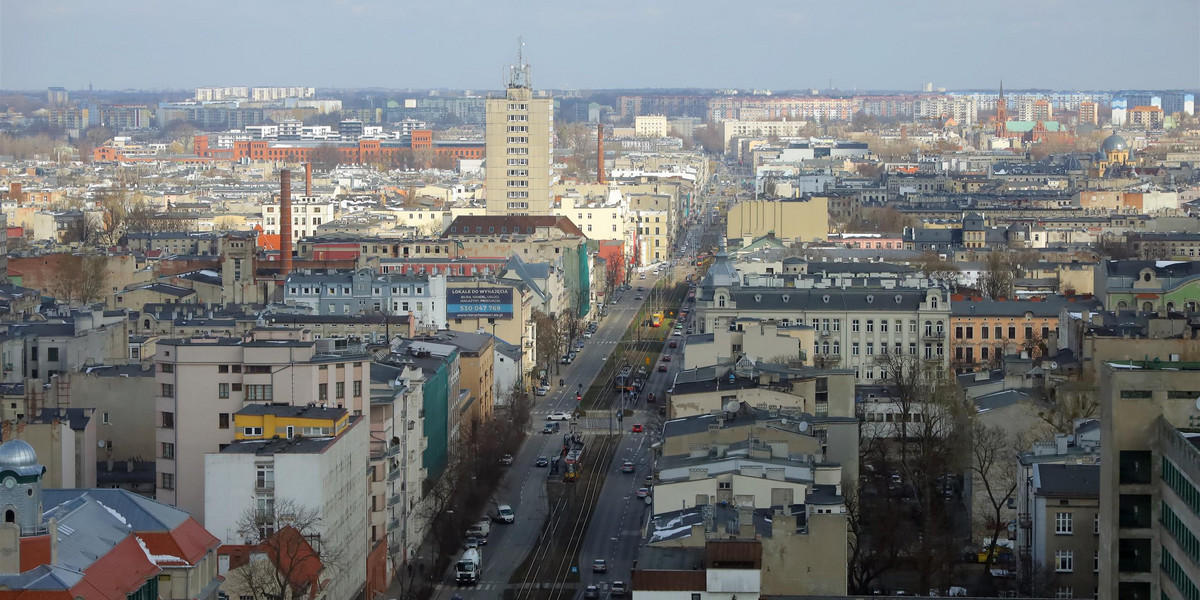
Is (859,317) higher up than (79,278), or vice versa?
(79,278)

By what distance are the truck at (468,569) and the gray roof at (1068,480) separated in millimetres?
9774

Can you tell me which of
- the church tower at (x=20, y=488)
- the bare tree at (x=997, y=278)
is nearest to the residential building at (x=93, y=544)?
the church tower at (x=20, y=488)

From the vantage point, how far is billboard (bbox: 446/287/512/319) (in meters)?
64.1

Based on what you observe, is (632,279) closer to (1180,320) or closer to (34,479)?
(1180,320)

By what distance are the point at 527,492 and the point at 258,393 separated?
1156 cm

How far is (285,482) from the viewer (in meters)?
34.2

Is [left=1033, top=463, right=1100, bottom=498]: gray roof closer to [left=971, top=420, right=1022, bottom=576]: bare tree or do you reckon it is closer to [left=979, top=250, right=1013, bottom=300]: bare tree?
[left=971, top=420, right=1022, bottom=576]: bare tree

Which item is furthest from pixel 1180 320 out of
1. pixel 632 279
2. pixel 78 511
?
pixel 632 279

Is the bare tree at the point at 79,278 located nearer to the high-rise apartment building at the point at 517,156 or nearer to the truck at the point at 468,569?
the high-rise apartment building at the point at 517,156

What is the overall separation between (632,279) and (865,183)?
142 feet

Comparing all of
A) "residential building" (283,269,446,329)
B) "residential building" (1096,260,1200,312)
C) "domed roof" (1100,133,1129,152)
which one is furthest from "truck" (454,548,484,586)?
"domed roof" (1100,133,1129,152)

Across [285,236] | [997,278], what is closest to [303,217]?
[285,236]

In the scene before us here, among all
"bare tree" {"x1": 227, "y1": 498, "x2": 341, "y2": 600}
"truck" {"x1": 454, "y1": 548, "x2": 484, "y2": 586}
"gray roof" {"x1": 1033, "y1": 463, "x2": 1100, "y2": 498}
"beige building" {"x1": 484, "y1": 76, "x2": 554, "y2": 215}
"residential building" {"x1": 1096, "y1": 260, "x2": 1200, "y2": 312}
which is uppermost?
"beige building" {"x1": 484, "y1": 76, "x2": 554, "y2": 215}

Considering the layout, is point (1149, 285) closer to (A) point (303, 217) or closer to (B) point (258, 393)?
(B) point (258, 393)
